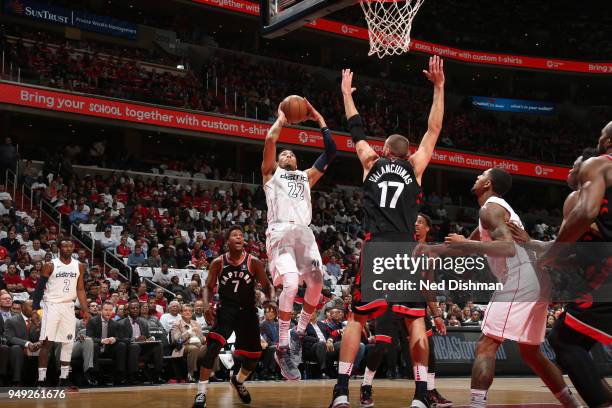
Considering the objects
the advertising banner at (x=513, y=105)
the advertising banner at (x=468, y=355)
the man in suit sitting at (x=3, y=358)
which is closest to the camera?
the man in suit sitting at (x=3, y=358)

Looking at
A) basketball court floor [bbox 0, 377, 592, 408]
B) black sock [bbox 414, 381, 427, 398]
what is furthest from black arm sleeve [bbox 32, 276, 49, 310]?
black sock [bbox 414, 381, 427, 398]

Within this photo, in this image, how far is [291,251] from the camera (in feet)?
27.9

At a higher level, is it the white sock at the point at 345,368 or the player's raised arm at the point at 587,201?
the player's raised arm at the point at 587,201

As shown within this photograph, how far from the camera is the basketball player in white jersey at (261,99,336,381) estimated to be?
8.30m

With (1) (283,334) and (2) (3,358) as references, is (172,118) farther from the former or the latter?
(1) (283,334)

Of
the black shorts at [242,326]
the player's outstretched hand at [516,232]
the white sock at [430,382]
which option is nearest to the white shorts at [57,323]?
the black shorts at [242,326]

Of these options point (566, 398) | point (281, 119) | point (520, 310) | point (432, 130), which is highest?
point (281, 119)

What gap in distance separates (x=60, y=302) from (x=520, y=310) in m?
7.18

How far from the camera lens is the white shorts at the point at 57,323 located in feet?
35.3

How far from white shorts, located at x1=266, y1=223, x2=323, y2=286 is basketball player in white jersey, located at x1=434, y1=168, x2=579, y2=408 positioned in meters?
2.70

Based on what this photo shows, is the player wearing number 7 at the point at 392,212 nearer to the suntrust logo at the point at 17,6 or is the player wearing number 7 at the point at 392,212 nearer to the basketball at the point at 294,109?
the basketball at the point at 294,109

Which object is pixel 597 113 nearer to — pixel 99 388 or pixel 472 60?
pixel 472 60

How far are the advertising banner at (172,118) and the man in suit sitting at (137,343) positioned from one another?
37.0ft

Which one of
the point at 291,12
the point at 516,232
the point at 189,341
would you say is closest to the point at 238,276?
the point at 291,12
